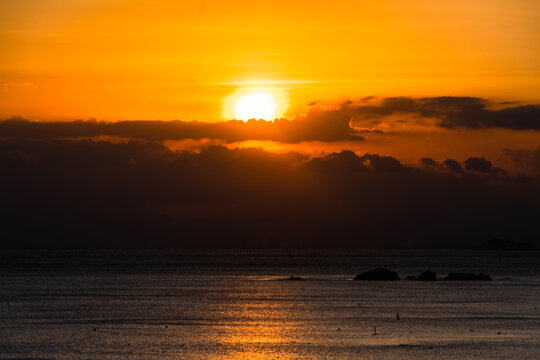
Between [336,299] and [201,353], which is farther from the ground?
[336,299]

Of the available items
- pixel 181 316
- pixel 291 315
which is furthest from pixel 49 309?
pixel 291 315

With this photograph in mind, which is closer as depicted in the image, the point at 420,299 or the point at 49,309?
the point at 49,309

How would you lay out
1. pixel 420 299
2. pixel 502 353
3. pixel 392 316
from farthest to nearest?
pixel 420 299
pixel 392 316
pixel 502 353

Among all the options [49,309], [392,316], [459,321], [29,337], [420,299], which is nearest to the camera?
[29,337]

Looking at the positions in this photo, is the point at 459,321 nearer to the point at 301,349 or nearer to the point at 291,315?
the point at 291,315

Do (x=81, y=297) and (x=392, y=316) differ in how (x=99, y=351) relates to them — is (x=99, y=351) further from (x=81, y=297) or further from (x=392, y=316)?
(x=81, y=297)

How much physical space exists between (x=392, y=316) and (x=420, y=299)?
3313 centimetres

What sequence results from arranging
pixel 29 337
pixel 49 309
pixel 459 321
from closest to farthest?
pixel 29 337 < pixel 459 321 < pixel 49 309

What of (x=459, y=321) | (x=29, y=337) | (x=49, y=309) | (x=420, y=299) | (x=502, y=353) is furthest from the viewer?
(x=420, y=299)

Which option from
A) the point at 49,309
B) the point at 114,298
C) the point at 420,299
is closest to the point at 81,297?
the point at 114,298

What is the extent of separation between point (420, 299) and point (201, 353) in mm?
72319

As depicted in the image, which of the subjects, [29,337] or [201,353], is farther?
[29,337]

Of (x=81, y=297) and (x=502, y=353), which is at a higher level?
(x=81, y=297)

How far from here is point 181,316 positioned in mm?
105562
